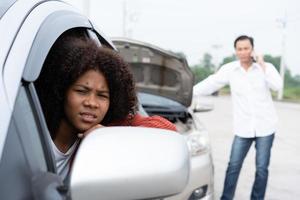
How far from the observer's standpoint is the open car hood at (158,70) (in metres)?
5.75

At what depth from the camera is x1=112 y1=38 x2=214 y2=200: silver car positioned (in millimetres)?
4348

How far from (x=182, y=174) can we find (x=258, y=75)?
13.0 feet

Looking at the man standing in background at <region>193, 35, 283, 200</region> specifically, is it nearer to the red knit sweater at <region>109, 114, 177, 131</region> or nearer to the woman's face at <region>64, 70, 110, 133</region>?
the red knit sweater at <region>109, 114, 177, 131</region>

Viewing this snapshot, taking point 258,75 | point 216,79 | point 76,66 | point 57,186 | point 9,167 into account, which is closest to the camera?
point 9,167

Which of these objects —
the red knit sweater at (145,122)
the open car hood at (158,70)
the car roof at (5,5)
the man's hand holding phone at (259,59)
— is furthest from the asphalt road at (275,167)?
the car roof at (5,5)

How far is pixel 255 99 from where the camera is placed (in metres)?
5.18

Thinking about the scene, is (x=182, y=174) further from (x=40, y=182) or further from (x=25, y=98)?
(x=25, y=98)

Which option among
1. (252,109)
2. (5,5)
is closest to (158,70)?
(252,109)

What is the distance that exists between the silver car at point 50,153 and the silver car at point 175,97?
8.68ft

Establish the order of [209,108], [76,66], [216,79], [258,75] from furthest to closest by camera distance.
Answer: [209,108] < [216,79] < [258,75] < [76,66]

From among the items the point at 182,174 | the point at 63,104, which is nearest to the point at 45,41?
the point at 63,104

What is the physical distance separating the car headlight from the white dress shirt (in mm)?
539

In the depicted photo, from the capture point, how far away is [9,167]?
1.19 metres

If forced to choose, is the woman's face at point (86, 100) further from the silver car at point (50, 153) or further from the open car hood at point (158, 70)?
the open car hood at point (158, 70)
